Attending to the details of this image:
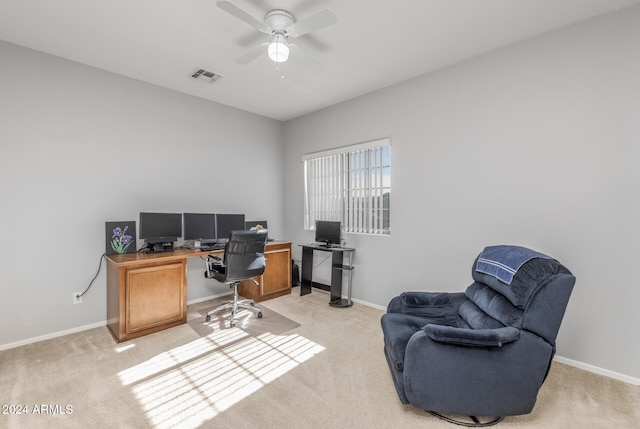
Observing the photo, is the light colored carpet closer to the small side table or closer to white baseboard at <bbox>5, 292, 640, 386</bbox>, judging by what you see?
white baseboard at <bbox>5, 292, 640, 386</bbox>

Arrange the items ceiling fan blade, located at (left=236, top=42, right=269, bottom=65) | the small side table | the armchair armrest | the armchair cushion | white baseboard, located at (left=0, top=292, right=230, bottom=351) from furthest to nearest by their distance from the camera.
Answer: the small side table < white baseboard, located at (left=0, top=292, right=230, bottom=351) < ceiling fan blade, located at (left=236, top=42, right=269, bottom=65) < the armchair cushion < the armchair armrest

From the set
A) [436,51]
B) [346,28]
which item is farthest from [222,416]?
[436,51]

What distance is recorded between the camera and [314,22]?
2.02m

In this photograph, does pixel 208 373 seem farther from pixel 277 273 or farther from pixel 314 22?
pixel 314 22

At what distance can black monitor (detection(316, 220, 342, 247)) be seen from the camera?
4082mm

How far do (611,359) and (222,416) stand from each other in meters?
2.97

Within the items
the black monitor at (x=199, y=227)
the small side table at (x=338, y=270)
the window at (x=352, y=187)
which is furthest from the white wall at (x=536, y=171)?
the black monitor at (x=199, y=227)

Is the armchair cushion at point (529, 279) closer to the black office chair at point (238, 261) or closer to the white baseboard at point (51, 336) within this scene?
the black office chair at point (238, 261)

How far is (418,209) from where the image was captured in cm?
342

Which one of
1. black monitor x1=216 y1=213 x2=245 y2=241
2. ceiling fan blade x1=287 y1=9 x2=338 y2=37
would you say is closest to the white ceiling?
ceiling fan blade x1=287 y1=9 x2=338 y2=37

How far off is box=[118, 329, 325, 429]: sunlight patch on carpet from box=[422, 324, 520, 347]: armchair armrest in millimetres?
1300

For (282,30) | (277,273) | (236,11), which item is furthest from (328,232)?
(236,11)

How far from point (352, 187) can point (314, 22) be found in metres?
2.44

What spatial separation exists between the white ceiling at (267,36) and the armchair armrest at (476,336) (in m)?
2.33
